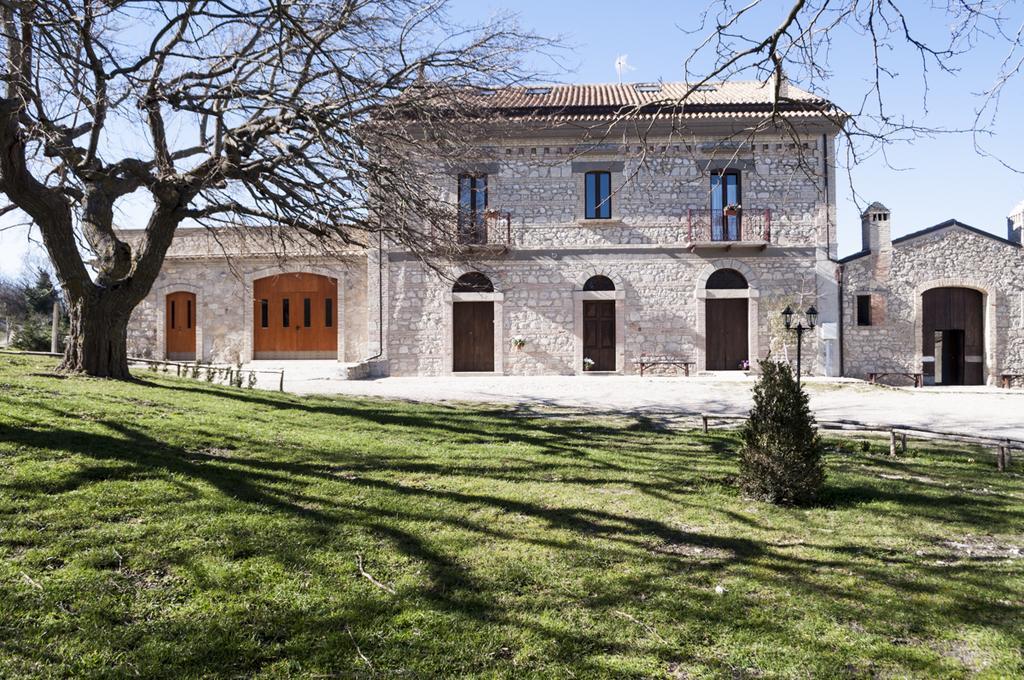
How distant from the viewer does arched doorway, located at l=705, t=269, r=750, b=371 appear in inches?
766

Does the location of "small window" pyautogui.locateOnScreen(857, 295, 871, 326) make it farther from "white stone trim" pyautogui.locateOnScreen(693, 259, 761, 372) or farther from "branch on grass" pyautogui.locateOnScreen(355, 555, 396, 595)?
"branch on grass" pyautogui.locateOnScreen(355, 555, 396, 595)

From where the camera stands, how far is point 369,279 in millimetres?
19984

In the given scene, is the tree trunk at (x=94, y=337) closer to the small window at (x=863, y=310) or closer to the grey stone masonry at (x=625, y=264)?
the grey stone masonry at (x=625, y=264)

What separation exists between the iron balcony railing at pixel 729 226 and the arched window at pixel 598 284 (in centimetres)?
267

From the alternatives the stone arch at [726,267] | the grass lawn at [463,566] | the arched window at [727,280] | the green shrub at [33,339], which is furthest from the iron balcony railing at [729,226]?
the green shrub at [33,339]

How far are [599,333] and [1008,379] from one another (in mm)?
11955

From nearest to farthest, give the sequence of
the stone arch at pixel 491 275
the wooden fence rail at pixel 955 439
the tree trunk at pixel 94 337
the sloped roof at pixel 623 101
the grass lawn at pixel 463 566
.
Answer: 1. the grass lawn at pixel 463 566
2. the wooden fence rail at pixel 955 439
3. the tree trunk at pixel 94 337
4. the sloped roof at pixel 623 101
5. the stone arch at pixel 491 275

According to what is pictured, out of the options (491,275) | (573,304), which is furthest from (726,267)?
(491,275)

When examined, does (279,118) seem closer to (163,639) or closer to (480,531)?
(480,531)

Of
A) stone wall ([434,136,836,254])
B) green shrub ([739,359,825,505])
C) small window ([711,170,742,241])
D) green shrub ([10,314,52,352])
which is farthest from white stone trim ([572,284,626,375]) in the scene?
green shrub ([10,314,52,352])

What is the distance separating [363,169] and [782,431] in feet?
20.1


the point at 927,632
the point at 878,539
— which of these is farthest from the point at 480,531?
the point at 878,539

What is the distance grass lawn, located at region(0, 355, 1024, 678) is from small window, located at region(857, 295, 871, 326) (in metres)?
13.7

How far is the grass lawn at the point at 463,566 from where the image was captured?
2.77 meters
